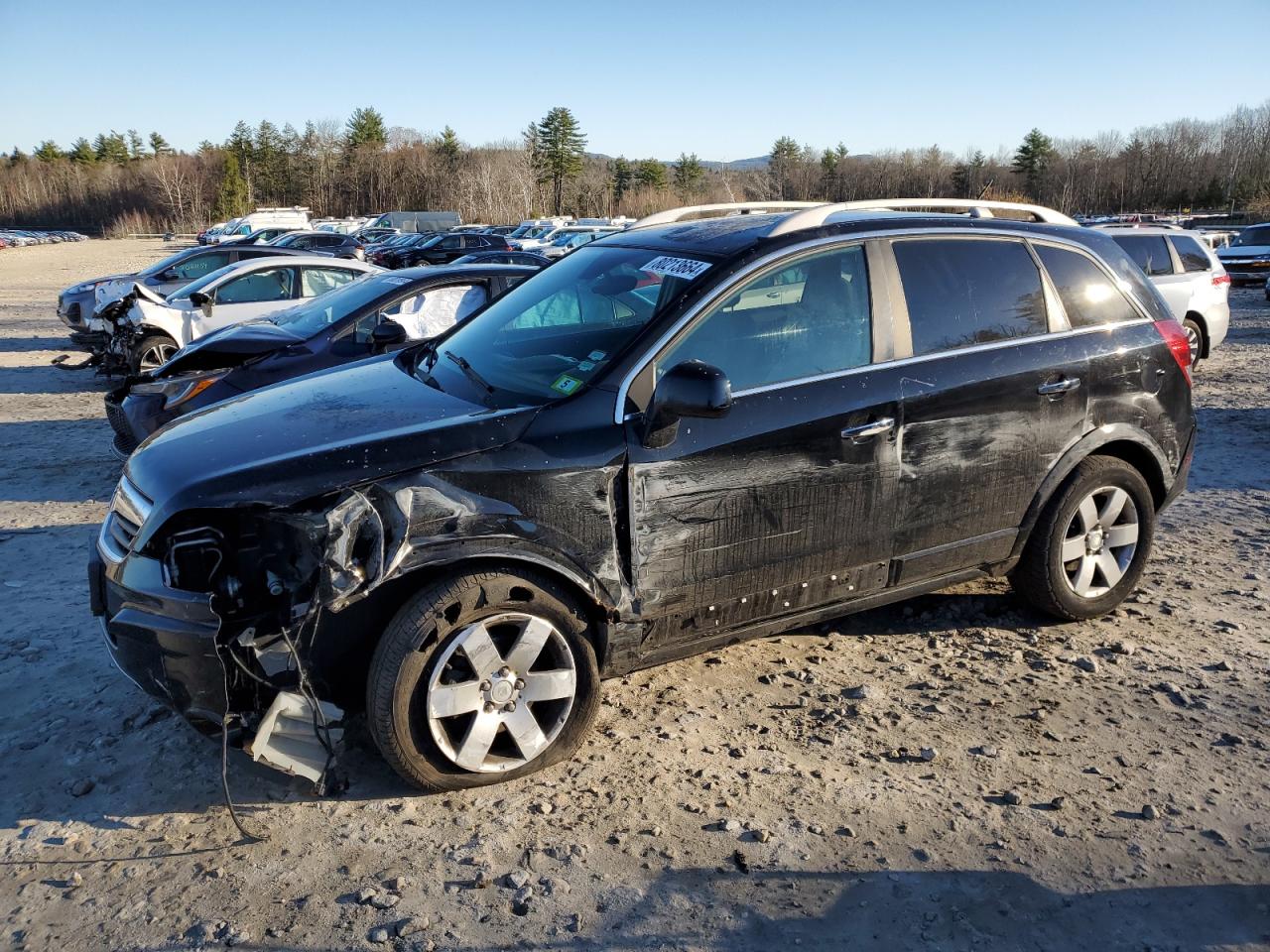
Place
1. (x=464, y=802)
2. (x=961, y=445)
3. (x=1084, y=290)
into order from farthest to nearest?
(x=1084, y=290), (x=961, y=445), (x=464, y=802)

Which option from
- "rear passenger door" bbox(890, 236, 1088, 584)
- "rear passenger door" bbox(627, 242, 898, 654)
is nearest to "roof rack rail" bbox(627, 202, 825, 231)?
"rear passenger door" bbox(890, 236, 1088, 584)

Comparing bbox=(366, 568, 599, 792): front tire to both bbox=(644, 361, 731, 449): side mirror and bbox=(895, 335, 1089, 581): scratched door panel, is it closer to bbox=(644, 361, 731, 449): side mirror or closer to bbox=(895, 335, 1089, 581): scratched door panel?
bbox=(644, 361, 731, 449): side mirror

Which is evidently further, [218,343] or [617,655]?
[218,343]

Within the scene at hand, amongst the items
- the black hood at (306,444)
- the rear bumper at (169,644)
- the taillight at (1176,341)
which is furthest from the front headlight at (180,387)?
the taillight at (1176,341)

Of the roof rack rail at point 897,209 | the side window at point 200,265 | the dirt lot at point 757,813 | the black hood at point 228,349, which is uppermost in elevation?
the roof rack rail at point 897,209

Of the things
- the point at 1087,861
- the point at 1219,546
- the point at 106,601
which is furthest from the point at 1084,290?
the point at 106,601

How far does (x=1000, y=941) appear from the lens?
2715mm

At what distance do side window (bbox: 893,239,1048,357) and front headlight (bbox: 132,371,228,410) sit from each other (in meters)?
5.12

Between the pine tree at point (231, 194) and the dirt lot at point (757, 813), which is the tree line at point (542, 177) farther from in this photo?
the dirt lot at point (757, 813)

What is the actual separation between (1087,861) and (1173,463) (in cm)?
262

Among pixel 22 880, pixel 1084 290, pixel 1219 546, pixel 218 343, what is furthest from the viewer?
pixel 218 343

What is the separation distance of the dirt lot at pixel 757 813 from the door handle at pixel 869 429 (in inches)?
44.3

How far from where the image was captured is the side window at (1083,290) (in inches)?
181

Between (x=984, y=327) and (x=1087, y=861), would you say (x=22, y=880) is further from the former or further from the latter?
(x=984, y=327)
